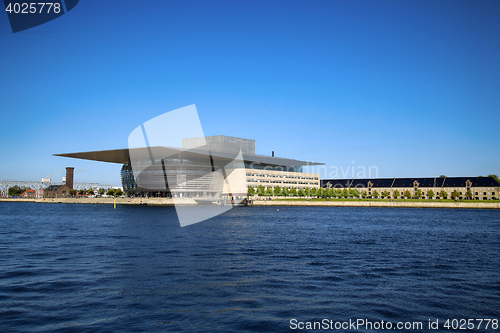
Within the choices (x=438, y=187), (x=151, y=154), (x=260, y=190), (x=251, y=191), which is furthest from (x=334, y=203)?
(x=151, y=154)

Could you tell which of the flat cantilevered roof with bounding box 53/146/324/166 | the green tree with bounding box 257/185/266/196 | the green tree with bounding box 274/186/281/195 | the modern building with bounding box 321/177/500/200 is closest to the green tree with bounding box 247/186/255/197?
the green tree with bounding box 257/185/266/196

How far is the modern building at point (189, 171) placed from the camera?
83.7m

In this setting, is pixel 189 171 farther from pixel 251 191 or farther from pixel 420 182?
pixel 420 182

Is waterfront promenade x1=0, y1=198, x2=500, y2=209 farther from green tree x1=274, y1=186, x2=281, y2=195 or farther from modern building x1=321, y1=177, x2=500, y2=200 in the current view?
modern building x1=321, y1=177, x2=500, y2=200

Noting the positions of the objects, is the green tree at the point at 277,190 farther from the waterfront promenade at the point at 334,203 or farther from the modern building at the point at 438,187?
the modern building at the point at 438,187

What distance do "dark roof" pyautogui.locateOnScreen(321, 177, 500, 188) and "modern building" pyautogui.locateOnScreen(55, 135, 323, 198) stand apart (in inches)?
981

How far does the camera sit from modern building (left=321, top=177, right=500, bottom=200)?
91.2 metres

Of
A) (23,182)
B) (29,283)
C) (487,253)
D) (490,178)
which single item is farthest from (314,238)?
(23,182)

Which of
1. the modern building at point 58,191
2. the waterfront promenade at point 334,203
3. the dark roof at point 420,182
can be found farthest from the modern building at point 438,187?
the modern building at point 58,191

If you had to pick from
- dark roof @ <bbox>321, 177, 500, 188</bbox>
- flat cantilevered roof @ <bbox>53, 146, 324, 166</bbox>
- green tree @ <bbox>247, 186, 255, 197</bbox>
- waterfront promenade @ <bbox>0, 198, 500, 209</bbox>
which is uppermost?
flat cantilevered roof @ <bbox>53, 146, 324, 166</bbox>

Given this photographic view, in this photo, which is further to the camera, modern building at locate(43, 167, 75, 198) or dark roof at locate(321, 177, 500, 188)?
modern building at locate(43, 167, 75, 198)

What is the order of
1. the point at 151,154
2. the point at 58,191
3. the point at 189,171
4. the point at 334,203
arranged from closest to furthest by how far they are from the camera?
the point at 334,203 → the point at 151,154 → the point at 189,171 → the point at 58,191

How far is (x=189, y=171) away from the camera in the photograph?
8662cm

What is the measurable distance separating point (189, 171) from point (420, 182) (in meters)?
57.9
